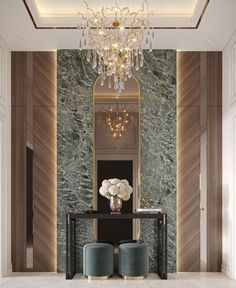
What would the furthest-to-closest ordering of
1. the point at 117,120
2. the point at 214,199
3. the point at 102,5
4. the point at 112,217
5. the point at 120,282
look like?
the point at 117,120, the point at 214,199, the point at 112,217, the point at 120,282, the point at 102,5

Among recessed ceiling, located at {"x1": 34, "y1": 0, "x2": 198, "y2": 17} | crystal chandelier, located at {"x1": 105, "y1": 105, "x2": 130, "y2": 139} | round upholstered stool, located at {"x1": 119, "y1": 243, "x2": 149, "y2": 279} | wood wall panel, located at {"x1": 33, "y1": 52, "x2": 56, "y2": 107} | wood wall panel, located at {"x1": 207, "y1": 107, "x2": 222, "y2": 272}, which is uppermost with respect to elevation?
recessed ceiling, located at {"x1": 34, "y1": 0, "x2": 198, "y2": 17}

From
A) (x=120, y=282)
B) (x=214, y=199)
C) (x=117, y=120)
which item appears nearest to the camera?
(x=120, y=282)

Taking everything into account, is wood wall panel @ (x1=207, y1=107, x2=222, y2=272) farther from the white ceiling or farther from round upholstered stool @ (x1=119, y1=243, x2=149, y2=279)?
the white ceiling

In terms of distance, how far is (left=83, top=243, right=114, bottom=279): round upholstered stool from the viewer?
623 cm

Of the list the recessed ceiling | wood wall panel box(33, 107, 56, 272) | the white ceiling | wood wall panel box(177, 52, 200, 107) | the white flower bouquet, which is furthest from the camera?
wood wall panel box(177, 52, 200, 107)

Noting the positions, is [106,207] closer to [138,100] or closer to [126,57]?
[138,100]

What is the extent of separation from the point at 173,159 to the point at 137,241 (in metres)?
1.17

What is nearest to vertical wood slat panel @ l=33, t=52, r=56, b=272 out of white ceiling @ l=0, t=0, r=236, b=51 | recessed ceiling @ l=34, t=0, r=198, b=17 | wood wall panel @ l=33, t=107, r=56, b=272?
wood wall panel @ l=33, t=107, r=56, b=272

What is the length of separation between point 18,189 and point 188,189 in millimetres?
2244

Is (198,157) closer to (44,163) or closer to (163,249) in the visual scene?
(163,249)

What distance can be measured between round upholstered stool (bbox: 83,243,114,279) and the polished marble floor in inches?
3.8

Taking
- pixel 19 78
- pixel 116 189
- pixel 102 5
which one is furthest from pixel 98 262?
pixel 102 5

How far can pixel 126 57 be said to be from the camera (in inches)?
206

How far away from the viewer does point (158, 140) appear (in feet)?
22.5
